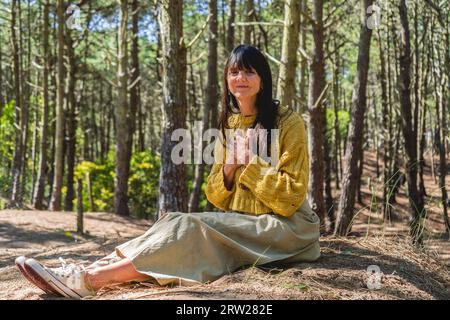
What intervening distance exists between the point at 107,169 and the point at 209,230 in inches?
527

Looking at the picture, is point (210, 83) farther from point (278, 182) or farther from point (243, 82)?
point (278, 182)

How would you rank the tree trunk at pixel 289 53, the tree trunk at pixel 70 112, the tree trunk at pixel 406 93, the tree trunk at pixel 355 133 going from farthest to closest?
1. the tree trunk at pixel 70 112
2. the tree trunk at pixel 406 93
3. the tree trunk at pixel 355 133
4. the tree trunk at pixel 289 53

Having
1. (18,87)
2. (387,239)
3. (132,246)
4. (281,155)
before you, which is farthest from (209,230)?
(18,87)

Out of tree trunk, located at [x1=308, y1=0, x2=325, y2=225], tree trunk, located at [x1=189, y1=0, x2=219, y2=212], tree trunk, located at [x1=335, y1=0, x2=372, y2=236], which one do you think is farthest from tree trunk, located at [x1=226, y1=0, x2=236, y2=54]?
A: tree trunk, located at [x1=335, y1=0, x2=372, y2=236]

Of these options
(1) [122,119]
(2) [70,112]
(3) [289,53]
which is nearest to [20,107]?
(2) [70,112]

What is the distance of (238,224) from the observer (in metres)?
3.29

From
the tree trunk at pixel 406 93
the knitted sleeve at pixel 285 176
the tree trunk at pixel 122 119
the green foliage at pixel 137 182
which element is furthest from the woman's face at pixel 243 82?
the green foliage at pixel 137 182

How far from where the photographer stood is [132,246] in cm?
316

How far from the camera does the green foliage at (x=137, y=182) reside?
1532cm

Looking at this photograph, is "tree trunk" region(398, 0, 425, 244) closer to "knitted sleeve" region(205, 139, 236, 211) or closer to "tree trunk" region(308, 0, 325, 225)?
"tree trunk" region(308, 0, 325, 225)

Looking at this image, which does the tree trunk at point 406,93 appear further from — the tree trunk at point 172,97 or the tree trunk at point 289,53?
the tree trunk at point 172,97

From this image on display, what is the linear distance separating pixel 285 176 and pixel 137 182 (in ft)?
40.9

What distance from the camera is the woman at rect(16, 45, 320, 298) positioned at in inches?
121
